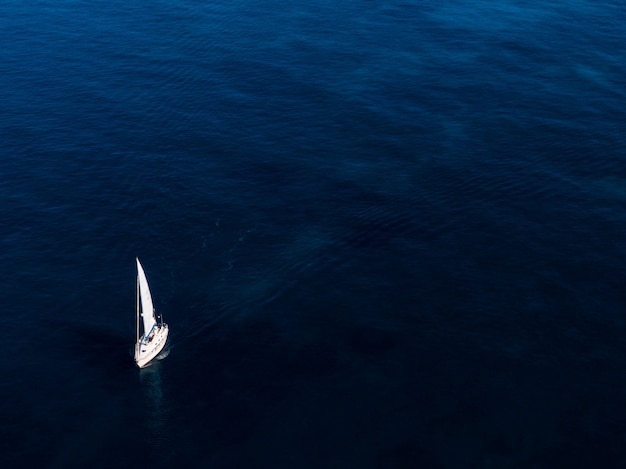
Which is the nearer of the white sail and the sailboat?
the sailboat

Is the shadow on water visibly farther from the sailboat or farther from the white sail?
the white sail

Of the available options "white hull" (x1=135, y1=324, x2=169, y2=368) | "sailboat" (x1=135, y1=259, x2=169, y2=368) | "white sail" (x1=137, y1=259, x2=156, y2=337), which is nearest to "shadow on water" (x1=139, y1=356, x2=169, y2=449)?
"white hull" (x1=135, y1=324, x2=169, y2=368)

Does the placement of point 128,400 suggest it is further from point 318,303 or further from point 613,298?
point 613,298

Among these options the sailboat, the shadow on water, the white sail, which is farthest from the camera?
the white sail

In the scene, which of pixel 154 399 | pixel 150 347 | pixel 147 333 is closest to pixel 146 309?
pixel 147 333

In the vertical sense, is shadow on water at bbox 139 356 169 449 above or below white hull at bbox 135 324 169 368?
below

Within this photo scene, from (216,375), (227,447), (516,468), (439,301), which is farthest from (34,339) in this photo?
(516,468)

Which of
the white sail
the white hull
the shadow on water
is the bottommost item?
the shadow on water

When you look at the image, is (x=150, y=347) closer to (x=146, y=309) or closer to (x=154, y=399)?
(x=146, y=309)

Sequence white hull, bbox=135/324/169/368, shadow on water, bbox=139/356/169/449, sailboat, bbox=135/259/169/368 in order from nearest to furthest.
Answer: shadow on water, bbox=139/356/169/449, white hull, bbox=135/324/169/368, sailboat, bbox=135/259/169/368
